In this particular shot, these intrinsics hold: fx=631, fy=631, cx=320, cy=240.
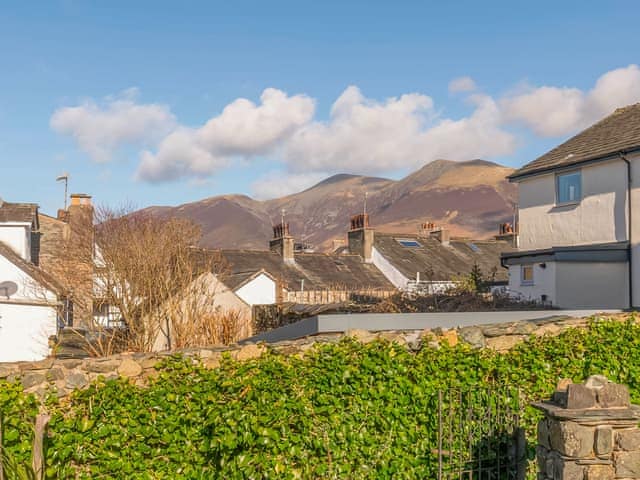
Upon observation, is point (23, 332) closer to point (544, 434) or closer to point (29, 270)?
point (29, 270)

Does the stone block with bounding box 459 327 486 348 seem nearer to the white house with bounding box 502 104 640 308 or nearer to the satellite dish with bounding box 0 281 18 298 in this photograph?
the white house with bounding box 502 104 640 308

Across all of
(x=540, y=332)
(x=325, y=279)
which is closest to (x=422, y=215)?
(x=325, y=279)

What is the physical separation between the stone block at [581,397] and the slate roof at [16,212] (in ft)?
81.8

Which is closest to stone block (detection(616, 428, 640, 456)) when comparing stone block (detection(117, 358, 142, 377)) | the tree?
stone block (detection(117, 358, 142, 377))

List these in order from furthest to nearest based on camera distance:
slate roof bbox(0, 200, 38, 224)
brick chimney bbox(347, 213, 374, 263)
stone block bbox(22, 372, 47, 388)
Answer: brick chimney bbox(347, 213, 374, 263), slate roof bbox(0, 200, 38, 224), stone block bbox(22, 372, 47, 388)

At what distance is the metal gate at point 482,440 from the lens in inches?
292

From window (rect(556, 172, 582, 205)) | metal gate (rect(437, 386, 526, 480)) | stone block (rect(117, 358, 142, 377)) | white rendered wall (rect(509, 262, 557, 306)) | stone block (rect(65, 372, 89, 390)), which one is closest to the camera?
stone block (rect(65, 372, 89, 390))

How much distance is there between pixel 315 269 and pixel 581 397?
3174 cm

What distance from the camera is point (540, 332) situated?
8.69m

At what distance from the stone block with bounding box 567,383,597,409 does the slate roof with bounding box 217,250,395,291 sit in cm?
2743

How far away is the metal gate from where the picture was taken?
741cm

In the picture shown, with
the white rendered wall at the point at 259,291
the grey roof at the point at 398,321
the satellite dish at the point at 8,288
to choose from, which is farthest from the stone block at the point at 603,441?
the satellite dish at the point at 8,288

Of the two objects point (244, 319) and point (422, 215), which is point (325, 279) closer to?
point (244, 319)

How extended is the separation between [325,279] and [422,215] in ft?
469
